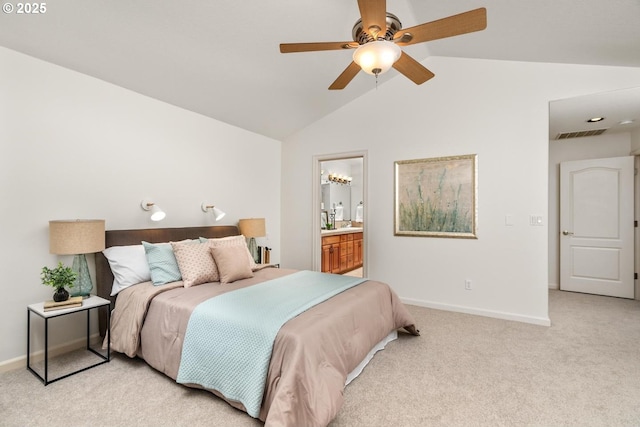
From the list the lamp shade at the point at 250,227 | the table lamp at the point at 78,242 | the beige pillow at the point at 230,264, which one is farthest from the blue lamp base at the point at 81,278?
the lamp shade at the point at 250,227

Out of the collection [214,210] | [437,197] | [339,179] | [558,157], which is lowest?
[214,210]

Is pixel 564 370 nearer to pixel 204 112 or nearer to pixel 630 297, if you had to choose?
pixel 630 297

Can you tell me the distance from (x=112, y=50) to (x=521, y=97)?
410 cm

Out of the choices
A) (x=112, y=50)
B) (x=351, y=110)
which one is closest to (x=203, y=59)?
(x=112, y=50)

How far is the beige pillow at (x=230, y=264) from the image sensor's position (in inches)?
111

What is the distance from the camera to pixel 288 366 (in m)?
1.65

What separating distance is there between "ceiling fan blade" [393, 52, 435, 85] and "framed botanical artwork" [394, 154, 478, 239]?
1743 mm

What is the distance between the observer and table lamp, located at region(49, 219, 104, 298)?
2314 mm

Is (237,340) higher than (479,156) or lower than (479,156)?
lower

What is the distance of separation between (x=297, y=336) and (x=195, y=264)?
146cm

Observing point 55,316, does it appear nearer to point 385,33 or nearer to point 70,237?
point 70,237

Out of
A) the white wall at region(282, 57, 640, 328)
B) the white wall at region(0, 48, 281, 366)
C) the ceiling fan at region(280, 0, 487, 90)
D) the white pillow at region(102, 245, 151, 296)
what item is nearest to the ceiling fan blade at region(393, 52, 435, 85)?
the ceiling fan at region(280, 0, 487, 90)

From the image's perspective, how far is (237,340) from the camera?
1850 millimetres

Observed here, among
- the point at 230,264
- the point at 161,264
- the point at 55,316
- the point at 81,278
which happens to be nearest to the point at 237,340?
the point at 230,264
